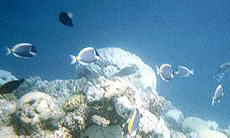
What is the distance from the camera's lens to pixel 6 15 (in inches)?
1786

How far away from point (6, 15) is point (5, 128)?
4762 centimetres

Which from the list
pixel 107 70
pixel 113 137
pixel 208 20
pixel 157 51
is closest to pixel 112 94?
pixel 113 137

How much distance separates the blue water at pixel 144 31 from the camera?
44000mm

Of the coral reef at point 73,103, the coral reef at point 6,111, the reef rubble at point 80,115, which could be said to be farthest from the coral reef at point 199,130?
the coral reef at point 6,111

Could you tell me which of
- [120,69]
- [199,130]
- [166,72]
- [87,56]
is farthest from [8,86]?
[199,130]

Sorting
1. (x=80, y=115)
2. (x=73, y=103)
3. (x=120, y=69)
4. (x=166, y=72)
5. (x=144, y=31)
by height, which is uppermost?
(x=144, y=31)

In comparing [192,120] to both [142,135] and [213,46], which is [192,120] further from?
[213,46]

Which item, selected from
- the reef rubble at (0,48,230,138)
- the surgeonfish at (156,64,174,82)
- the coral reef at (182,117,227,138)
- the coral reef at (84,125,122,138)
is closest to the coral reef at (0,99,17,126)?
the reef rubble at (0,48,230,138)

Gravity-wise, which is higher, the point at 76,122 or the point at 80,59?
the point at 80,59

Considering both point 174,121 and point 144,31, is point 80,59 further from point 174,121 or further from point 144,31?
point 144,31

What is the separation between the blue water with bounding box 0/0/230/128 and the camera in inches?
1732

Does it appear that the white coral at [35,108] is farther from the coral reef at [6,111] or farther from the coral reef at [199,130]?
the coral reef at [199,130]

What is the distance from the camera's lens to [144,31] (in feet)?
162

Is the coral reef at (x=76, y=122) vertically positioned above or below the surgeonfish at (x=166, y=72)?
below
